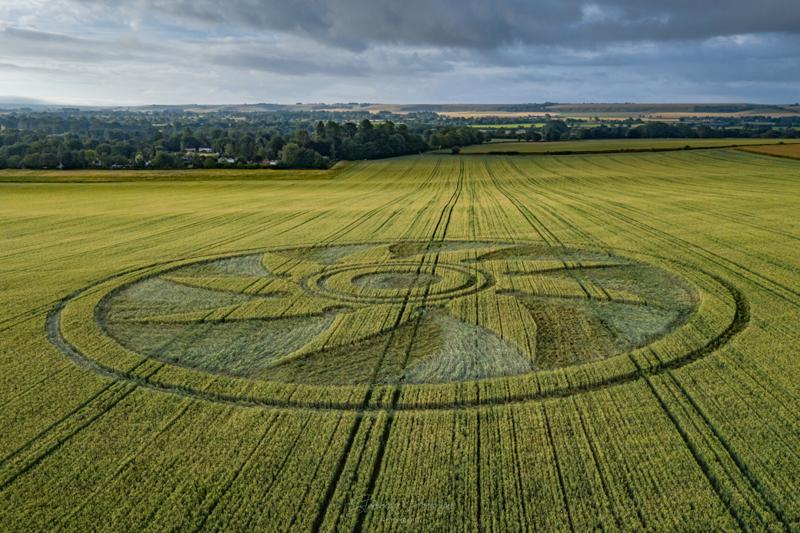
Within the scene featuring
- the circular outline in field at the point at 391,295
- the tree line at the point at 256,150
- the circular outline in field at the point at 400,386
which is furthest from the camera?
the tree line at the point at 256,150

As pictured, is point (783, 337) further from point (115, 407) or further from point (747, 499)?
point (115, 407)

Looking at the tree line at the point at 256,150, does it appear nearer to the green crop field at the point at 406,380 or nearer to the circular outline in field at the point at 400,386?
the green crop field at the point at 406,380

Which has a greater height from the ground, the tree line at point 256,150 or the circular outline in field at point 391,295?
the tree line at point 256,150

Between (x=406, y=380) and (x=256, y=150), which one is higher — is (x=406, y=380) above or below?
below

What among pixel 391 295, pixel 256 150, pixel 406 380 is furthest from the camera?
pixel 256 150

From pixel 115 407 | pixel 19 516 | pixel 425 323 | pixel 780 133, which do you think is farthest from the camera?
pixel 780 133

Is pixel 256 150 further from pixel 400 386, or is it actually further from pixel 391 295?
pixel 400 386

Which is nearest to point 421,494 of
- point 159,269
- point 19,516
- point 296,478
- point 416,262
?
point 296,478

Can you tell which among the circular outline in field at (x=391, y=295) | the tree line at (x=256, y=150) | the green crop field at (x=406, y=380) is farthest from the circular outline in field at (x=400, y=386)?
the tree line at (x=256, y=150)

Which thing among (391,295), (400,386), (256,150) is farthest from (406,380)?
(256,150)
